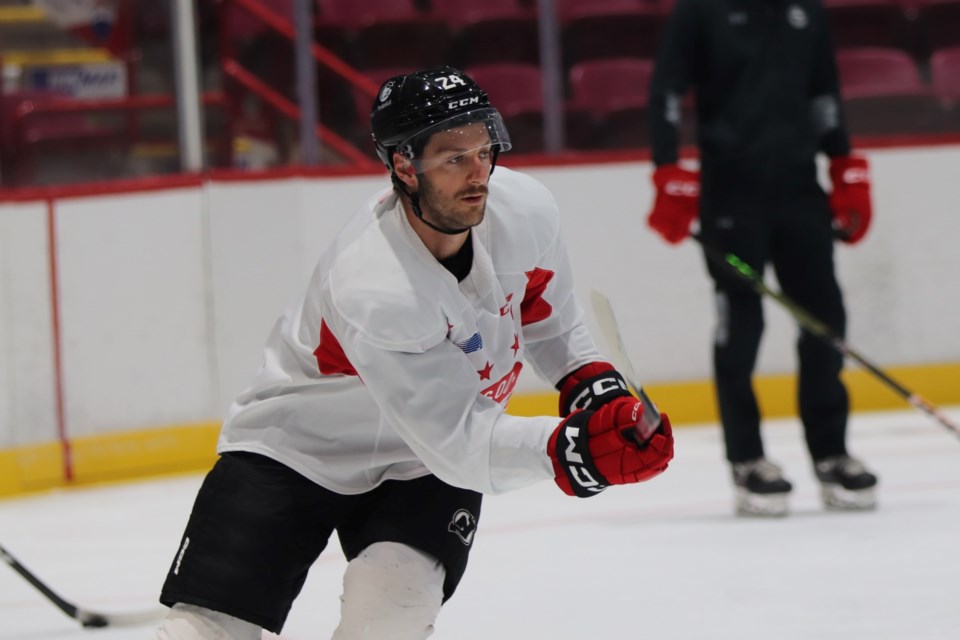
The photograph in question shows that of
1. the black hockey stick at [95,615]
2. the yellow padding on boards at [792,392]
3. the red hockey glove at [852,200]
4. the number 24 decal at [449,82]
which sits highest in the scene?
the number 24 decal at [449,82]

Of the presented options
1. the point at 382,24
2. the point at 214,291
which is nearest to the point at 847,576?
the point at 214,291

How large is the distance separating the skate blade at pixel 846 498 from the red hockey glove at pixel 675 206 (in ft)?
2.19

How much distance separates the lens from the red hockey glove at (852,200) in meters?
3.67

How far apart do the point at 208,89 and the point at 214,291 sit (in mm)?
613

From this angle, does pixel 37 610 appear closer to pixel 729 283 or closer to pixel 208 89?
pixel 729 283

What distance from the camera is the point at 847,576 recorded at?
298 centimetres

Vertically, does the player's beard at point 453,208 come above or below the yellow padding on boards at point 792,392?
above

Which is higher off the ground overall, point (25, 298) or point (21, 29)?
point (21, 29)

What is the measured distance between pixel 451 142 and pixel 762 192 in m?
1.84

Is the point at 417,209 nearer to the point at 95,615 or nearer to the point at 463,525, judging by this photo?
the point at 463,525

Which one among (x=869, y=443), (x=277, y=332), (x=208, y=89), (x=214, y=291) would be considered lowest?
(x=869, y=443)

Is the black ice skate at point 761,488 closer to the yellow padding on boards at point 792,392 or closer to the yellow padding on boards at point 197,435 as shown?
the yellow padding on boards at point 197,435

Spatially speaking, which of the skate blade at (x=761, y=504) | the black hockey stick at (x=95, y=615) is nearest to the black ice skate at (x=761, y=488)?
the skate blade at (x=761, y=504)

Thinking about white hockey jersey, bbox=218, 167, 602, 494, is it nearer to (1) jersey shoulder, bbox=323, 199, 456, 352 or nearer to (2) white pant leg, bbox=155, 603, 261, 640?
(1) jersey shoulder, bbox=323, 199, 456, 352
